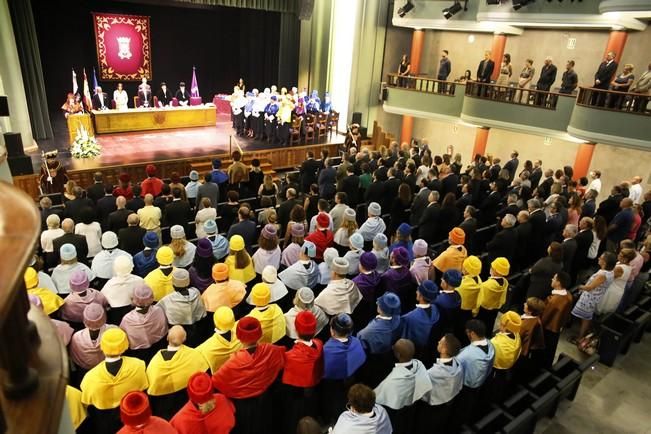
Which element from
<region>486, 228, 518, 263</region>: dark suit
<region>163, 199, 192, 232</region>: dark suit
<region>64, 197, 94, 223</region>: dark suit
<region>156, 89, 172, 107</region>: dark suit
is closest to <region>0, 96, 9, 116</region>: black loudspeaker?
<region>64, 197, 94, 223</region>: dark suit

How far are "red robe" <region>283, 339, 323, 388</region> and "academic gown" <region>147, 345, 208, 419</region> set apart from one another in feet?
2.19

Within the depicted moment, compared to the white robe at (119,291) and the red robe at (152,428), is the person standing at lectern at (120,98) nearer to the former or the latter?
the white robe at (119,291)

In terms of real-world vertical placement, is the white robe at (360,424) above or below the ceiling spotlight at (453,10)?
below

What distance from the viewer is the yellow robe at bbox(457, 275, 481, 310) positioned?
16.8ft

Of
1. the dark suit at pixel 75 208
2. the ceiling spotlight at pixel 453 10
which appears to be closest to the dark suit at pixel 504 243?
the dark suit at pixel 75 208

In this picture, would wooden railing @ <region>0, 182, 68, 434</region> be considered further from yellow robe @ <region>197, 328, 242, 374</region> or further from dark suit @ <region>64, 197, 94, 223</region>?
dark suit @ <region>64, 197, 94, 223</region>

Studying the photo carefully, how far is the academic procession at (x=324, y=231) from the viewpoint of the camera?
355cm

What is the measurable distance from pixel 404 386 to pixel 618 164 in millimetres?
12116

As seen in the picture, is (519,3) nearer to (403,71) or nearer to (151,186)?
(403,71)

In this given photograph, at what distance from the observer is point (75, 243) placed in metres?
5.50

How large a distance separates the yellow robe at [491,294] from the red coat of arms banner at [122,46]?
568 inches

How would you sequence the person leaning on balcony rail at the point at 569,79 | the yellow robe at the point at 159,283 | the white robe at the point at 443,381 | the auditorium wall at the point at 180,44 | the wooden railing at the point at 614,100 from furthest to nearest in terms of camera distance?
the auditorium wall at the point at 180,44 → the person leaning on balcony rail at the point at 569,79 → the wooden railing at the point at 614,100 → the yellow robe at the point at 159,283 → the white robe at the point at 443,381

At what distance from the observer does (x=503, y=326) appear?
14.0 feet

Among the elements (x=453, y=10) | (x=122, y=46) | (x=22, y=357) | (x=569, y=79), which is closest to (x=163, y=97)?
(x=122, y=46)
